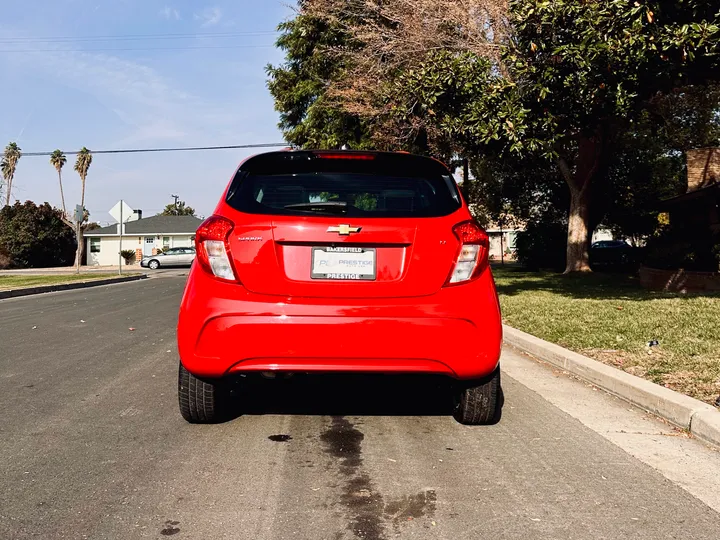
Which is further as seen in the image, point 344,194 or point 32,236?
point 32,236

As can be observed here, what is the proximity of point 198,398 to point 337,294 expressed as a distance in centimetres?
123

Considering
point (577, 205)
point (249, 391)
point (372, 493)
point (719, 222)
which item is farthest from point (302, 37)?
point (372, 493)

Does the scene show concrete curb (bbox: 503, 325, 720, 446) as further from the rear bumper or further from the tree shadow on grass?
the tree shadow on grass

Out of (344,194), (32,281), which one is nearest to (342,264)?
(344,194)

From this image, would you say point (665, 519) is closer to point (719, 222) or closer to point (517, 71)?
point (517, 71)

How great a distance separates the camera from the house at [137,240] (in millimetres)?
57188

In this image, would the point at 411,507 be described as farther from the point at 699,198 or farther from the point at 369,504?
the point at 699,198

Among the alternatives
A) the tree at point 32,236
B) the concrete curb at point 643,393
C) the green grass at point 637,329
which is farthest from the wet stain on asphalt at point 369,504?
the tree at point 32,236

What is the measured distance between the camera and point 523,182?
29.2m

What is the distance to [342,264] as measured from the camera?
3.70 metres

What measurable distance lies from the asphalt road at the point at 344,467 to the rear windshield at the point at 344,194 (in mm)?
1140

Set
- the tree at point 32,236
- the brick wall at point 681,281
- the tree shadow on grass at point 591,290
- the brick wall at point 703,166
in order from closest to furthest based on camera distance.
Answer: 1. the tree shadow on grass at point 591,290
2. the brick wall at point 681,281
3. the brick wall at point 703,166
4. the tree at point 32,236

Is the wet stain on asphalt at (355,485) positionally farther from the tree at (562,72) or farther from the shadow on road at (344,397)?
the tree at (562,72)

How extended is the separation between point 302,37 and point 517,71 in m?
20.1
